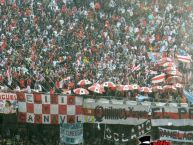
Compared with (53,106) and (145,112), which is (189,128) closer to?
(145,112)

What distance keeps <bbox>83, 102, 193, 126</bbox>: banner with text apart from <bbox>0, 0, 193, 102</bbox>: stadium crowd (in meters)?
1.76

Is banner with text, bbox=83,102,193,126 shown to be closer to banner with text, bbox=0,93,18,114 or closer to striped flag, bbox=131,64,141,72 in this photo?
banner with text, bbox=0,93,18,114

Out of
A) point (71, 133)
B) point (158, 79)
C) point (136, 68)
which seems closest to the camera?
point (71, 133)

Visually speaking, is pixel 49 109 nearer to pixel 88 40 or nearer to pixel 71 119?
pixel 71 119

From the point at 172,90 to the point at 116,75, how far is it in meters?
2.24

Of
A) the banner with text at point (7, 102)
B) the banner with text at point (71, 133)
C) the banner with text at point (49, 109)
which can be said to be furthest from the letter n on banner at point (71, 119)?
the banner with text at point (7, 102)

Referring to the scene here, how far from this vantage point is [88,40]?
23469 millimetres

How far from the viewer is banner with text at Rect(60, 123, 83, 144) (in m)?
18.4

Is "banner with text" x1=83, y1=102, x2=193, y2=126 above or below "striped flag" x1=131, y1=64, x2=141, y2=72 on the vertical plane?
below

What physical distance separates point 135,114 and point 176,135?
1.71 metres

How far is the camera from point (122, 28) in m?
25.2

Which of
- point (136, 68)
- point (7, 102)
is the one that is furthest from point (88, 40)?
point (7, 102)

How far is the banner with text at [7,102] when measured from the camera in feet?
59.5

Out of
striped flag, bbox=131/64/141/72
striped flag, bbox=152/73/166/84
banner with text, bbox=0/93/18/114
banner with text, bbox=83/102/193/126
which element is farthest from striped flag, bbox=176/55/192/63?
banner with text, bbox=0/93/18/114
